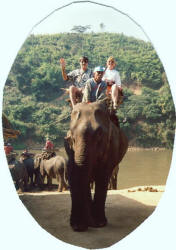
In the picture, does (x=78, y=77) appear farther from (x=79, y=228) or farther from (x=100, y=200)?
(x=79, y=228)

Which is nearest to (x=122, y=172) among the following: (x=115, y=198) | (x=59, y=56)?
(x=115, y=198)

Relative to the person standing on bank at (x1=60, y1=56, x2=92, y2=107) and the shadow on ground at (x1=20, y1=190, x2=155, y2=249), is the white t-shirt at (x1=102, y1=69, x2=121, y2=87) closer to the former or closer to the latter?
the person standing on bank at (x1=60, y1=56, x2=92, y2=107)

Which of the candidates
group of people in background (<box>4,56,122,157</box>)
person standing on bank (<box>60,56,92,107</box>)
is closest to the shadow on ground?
group of people in background (<box>4,56,122,157</box>)

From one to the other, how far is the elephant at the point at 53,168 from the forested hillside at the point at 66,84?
0.34 meters

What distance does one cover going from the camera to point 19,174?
34.1 ft

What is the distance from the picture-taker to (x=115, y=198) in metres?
10.0

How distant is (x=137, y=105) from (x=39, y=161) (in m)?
1.86

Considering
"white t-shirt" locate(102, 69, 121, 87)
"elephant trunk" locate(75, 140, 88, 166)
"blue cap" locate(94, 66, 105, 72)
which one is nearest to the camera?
"elephant trunk" locate(75, 140, 88, 166)

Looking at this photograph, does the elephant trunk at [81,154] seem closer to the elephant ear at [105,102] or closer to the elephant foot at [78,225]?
the elephant ear at [105,102]

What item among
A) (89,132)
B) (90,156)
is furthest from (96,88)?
(90,156)

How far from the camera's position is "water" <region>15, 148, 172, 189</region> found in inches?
390

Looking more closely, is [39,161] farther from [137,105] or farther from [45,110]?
[137,105]

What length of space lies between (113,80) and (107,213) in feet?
7.04

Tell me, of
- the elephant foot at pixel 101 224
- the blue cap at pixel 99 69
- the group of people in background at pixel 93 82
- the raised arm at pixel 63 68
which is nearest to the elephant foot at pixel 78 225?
the elephant foot at pixel 101 224
